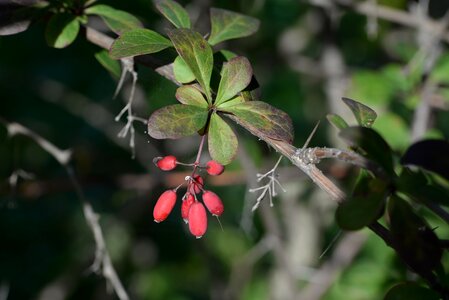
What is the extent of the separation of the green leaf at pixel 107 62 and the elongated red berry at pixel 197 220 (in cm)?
35

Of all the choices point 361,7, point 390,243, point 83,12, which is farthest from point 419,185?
point 361,7

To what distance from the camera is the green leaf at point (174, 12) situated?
1.10 meters

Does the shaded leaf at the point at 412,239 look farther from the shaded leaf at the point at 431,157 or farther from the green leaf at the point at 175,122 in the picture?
the green leaf at the point at 175,122

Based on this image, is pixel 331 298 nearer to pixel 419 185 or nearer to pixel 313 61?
pixel 313 61

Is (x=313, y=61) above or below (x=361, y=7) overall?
below

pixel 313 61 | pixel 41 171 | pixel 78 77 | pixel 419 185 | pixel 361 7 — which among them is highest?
pixel 419 185

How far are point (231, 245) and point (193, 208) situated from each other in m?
2.30

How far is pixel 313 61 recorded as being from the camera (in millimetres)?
2814

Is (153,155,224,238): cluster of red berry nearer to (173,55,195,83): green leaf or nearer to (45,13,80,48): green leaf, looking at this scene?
(173,55,195,83): green leaf

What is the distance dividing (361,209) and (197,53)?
0.33 metres

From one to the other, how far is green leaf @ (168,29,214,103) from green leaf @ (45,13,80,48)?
0.26 metres

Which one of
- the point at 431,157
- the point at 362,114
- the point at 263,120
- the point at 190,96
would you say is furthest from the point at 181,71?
the point at 431,157

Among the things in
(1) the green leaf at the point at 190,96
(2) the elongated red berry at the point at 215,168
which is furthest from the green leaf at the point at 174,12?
(2) the elongated red berry at the point at 215,168

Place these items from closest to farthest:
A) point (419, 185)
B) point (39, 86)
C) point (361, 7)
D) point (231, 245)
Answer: point (419, 185) < point (361, 7) < point (39, 86) < point (231, 245)
